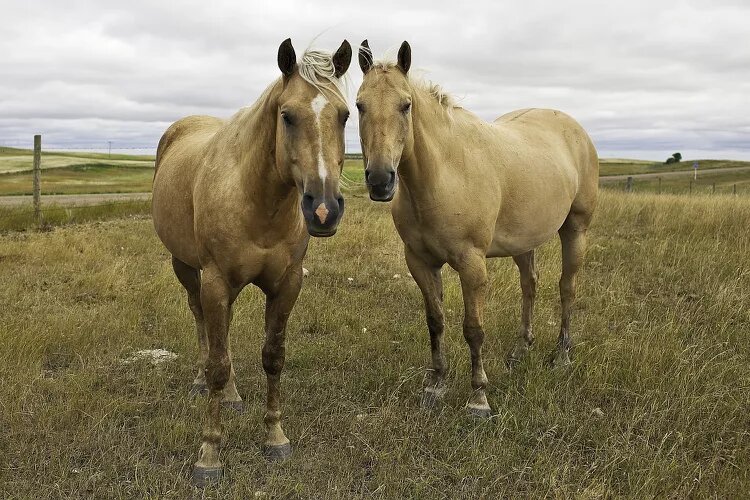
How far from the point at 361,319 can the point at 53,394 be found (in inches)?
116

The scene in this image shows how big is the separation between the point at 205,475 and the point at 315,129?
7.03ft

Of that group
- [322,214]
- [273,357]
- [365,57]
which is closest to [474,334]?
[273,357]

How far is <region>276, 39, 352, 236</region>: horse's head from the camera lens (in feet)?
8.16

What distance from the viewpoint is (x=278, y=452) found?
337cm

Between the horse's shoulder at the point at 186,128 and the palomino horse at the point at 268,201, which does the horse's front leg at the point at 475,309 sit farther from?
the horse's shoulder at the point at 186,128

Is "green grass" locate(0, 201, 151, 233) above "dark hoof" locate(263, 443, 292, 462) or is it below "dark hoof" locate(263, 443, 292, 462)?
above

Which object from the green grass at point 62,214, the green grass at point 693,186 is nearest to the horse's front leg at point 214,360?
the green grass at point 62,214

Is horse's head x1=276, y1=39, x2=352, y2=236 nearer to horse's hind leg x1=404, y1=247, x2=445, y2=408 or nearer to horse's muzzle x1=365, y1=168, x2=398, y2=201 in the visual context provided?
horse's muzzle x1=365, y1=168, x2=398, y2=201

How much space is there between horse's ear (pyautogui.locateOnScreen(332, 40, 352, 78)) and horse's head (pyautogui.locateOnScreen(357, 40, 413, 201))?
20.8 inches

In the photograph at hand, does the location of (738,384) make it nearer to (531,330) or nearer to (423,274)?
(531,330)

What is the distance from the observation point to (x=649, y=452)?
325 cm

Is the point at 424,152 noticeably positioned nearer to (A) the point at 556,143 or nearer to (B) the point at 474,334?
(B) the point at 474,334

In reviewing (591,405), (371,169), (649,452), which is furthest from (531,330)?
(371,169)

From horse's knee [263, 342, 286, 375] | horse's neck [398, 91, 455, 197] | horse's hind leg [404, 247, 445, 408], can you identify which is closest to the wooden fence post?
horse's knee [263, 342, 286, 375]
